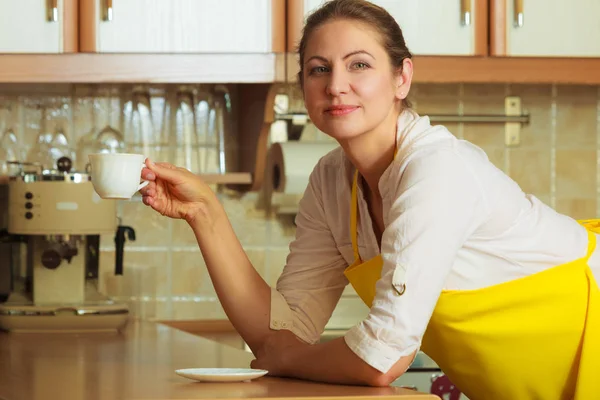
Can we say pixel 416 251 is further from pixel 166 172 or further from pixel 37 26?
pixel 37 26

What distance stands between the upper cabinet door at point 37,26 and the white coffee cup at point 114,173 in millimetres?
1051

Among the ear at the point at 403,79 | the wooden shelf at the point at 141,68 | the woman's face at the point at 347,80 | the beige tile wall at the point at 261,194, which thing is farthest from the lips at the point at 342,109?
the beige tile wall at the point at 261,194

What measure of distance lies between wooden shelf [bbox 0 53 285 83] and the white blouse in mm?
685

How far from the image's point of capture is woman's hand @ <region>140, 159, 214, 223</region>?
149 centimetres

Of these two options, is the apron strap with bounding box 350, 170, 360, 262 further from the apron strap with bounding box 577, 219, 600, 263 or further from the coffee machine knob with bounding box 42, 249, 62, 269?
the coffee machine knob with bounding box 42, 249, 62, 269

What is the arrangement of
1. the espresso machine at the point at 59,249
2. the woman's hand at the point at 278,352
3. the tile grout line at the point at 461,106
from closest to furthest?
1. the woman's hand at the point at 278,352
2. the espresso machine at the point at 59,249
3. the tile grout line at the point at 461,106

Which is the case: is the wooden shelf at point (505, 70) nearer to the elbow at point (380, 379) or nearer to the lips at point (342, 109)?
the lips at point (342, 109)

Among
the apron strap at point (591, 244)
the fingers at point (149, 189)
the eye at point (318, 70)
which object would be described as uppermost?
the eye at point (318, 70)

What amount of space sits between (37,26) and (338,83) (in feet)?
3.57

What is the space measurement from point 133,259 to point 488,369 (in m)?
1.37

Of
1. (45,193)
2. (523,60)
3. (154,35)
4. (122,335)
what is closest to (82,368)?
(122,335)

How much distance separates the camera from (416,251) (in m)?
1.28

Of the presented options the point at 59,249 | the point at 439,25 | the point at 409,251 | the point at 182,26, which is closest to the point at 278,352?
the point at 409,251

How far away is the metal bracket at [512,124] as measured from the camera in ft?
9.04
